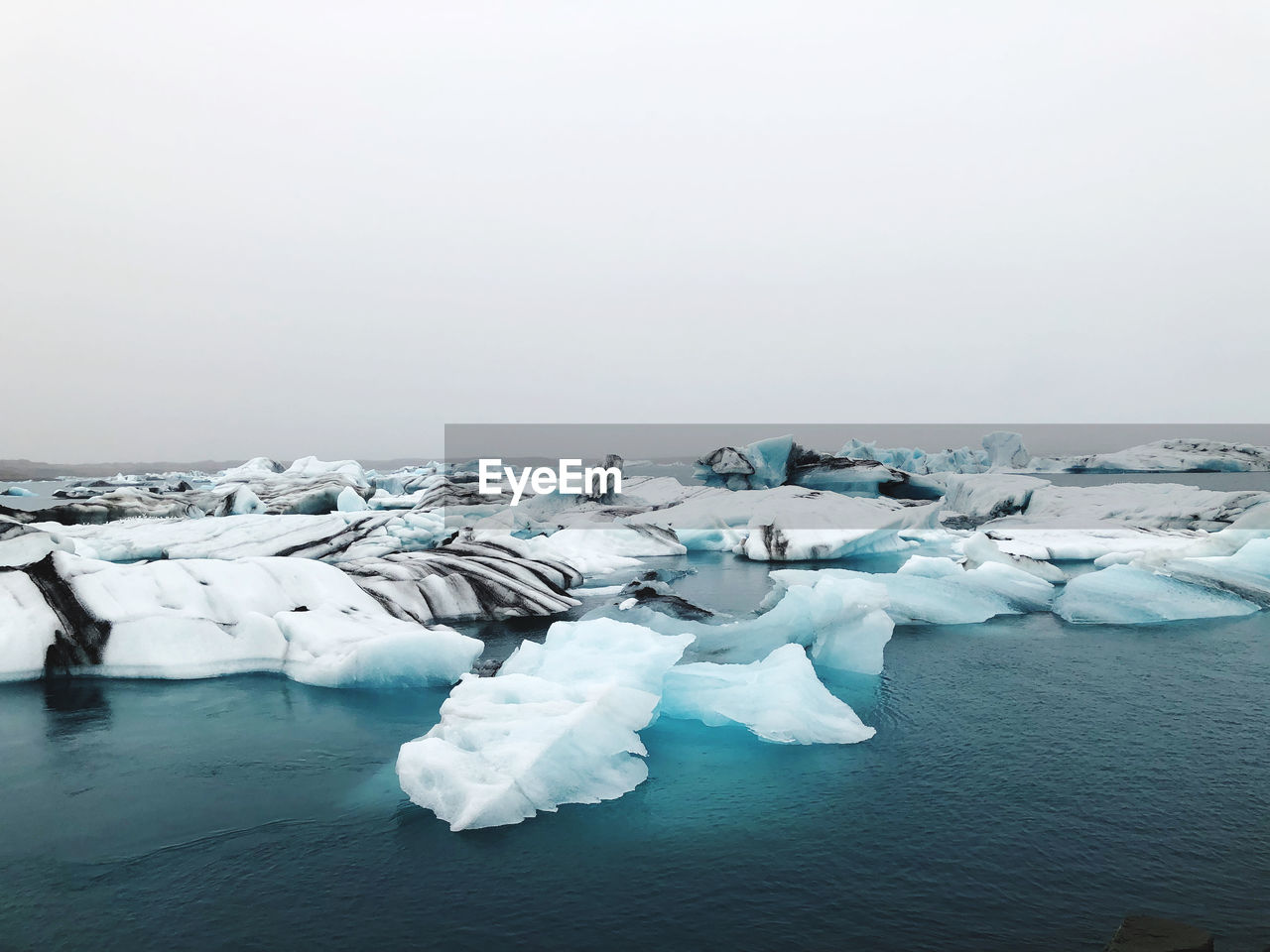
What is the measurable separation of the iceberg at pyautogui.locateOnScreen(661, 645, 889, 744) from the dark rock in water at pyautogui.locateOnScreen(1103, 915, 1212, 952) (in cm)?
268

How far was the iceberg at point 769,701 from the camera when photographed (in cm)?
553

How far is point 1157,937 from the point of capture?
2.75 meters

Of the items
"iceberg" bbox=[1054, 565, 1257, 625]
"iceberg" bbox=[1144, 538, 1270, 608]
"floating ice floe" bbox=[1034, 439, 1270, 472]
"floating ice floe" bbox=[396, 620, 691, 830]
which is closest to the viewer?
"floating ice floe" bbox=[396, 620, 691, 830]

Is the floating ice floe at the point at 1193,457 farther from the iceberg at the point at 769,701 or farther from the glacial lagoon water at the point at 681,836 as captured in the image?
the iceberg at the point at 769,701

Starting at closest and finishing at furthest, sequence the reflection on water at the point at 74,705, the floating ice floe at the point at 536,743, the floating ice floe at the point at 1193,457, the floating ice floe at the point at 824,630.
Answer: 1. the floating ice floe at the point at 536,743
2. the reflection on water at the point at 74,705
3. the floating ice floe at the point at 824,630
4. the floating ice floe at the point at 1193,457

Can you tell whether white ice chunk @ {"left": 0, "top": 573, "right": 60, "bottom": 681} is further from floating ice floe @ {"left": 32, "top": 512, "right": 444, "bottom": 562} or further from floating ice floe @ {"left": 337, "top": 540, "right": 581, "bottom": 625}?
floating ice floe @ {"left": 32, "top": 512, "right": 444, "bottom": 562}

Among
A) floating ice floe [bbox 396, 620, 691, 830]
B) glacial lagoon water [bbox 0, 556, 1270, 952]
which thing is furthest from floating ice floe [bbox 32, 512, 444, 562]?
floating ice floe [bbox 396, 620, 691, 830]

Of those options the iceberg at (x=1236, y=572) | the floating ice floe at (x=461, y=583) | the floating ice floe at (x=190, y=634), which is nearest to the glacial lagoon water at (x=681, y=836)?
the floating ice floe at (x=190, y=634)

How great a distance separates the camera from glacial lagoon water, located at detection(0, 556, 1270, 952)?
329 centimetres

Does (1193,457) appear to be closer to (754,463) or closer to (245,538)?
(754,463)

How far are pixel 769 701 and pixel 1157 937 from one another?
3.05 m

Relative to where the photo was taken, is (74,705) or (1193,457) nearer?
(74,705)

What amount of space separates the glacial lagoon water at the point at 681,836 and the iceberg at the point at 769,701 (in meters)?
0.13

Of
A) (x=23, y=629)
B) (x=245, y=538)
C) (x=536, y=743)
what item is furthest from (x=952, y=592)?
(x=245, y=538)
